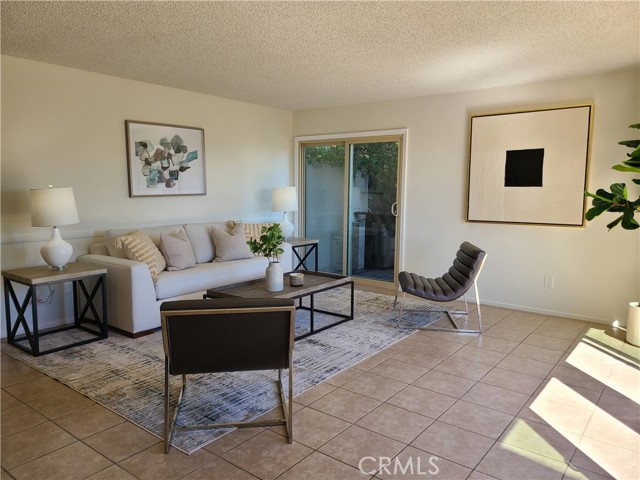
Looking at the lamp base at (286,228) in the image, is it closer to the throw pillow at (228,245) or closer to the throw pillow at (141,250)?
the throw pillow at (228,245)

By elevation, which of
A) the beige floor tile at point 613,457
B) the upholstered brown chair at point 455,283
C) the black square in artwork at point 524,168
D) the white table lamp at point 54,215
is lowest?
the beige floor tile at point 613,457

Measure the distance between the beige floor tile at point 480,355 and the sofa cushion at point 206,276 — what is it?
2283 mm

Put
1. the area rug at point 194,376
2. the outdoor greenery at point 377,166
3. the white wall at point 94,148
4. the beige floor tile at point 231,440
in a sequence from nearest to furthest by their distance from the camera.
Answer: the beige floor tile at point 231,440 < the area rug at point 194,376 < the white wall at point 94,148 < the outdoor greenery at point 377,166

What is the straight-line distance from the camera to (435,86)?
4836mm

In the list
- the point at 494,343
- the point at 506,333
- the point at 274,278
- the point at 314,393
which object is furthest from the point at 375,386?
the point at 506,333

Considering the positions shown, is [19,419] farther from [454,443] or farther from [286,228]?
[286,228]

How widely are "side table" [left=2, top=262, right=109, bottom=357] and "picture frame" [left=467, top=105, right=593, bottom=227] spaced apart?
3909 mm

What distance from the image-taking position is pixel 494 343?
12.7ft

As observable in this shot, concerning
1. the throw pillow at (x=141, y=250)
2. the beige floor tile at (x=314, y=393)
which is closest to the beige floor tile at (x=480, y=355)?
the beige floor tile at (x=314, y=393)

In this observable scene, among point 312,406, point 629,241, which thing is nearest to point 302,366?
point 312,406

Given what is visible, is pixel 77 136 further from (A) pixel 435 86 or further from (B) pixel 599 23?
(B) pixel 599 23

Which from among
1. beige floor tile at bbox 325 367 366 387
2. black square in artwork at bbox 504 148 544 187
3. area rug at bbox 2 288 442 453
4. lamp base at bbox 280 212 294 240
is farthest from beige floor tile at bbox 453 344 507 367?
lamp base at bbox 280 212 294 240

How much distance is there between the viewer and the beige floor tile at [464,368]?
322 centimetres

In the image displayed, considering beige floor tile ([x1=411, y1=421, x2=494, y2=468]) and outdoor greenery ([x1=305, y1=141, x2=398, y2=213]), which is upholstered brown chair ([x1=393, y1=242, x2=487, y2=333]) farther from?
Result: beige floor tile ([x1=411, y1=421, x2=494, y2=468])
